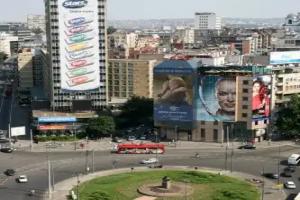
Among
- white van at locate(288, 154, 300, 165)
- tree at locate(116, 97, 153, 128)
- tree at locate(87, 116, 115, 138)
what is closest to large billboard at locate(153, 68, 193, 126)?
tree at locate(87, 116, 115, 138)

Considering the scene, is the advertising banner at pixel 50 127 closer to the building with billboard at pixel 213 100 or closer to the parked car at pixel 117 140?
the parked car at pixel 117 140

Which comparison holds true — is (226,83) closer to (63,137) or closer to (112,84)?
(63,137)

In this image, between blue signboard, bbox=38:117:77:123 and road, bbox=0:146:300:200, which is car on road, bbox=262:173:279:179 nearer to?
road, bbox=0:146:300:200

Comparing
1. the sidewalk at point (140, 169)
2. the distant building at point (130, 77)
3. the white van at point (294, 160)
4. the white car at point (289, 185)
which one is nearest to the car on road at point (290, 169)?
the white van at point (294, 160)

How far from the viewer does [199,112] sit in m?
104

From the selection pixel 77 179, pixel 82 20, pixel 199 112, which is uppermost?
pixel 82 20

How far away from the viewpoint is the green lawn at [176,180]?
7125 centimetres

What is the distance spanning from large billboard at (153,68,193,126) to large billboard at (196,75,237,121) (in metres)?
2.20

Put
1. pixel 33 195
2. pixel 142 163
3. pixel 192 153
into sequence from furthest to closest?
pixel 192 153 < pixel 142 163 < pixel 33 195

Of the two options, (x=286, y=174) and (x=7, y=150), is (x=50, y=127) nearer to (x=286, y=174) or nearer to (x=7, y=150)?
(x=7, y=150)

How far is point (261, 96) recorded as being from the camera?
340 feet

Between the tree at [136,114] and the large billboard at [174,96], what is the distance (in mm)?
14653

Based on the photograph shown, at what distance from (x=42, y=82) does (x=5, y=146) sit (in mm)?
73571

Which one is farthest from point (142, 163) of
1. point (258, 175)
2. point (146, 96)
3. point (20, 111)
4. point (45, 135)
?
point (20, 111)
